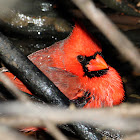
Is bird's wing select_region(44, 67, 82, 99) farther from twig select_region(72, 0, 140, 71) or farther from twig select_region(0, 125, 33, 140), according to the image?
twig select_region(0, 125, 33, 140)

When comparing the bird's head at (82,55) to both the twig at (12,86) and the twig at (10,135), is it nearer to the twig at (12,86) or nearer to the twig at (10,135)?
the twig at (12,86)

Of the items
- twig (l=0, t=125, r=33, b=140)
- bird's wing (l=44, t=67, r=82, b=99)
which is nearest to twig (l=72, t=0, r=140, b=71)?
twig (l=0, t=125, r=33, b=140)

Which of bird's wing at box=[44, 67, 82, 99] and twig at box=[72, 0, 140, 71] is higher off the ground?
twig at box=[72, 0, 140, 71]

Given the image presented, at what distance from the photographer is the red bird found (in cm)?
305

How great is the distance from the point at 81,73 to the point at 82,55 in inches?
9.4

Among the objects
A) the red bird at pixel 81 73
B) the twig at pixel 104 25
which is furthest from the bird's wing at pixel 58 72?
the twig at pixel 104 25

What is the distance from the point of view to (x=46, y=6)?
14.8 ft

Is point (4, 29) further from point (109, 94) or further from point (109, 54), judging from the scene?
point (109, 94)

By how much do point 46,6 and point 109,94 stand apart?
7.39 ft

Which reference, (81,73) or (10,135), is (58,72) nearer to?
(81,73)

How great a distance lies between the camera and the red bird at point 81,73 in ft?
10.0

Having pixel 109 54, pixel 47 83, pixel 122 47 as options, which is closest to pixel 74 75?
pixel 47 83

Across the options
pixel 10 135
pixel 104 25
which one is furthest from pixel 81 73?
pixel 10 135

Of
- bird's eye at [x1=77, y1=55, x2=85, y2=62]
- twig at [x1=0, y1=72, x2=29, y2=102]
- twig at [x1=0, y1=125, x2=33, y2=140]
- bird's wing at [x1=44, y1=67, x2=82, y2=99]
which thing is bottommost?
bird's wing at [x1=44, y1=67, x2=82, y2=99]
